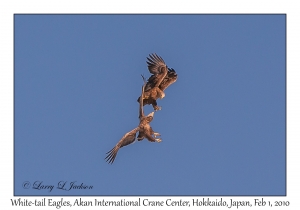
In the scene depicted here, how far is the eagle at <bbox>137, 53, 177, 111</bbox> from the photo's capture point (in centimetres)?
2483

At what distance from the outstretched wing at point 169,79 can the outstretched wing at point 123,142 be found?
77.7 inches

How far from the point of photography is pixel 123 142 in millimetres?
24547

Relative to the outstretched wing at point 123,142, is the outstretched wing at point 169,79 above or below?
above

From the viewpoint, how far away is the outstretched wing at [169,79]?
2534cm

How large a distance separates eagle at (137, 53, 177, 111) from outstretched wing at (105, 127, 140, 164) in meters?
1.10

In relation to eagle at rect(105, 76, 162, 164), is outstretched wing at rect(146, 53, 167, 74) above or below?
above

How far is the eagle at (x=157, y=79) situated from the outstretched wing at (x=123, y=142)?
43.1 inches

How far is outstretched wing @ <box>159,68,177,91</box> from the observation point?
2534 centimetres

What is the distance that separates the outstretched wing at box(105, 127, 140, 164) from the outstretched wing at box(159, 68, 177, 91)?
1974 mm

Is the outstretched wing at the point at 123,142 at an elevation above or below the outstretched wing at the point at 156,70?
below

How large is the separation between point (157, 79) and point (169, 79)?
1.42 ft
